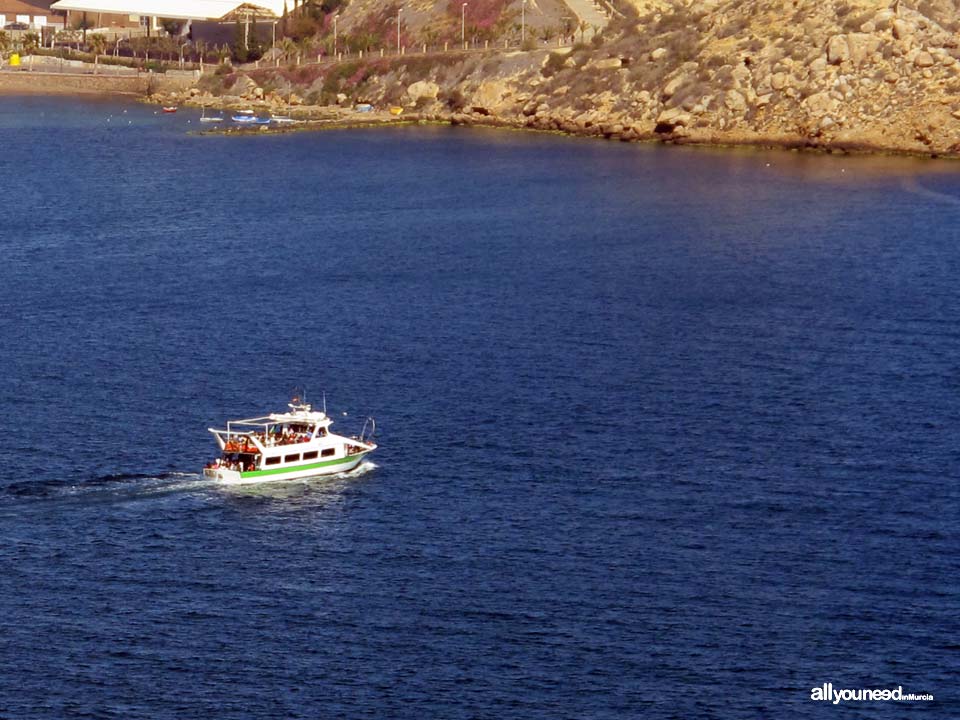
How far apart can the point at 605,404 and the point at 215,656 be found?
137 feet

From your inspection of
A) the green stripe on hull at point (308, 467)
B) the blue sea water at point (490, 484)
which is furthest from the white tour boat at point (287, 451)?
the blue sea water at point (490, 484)

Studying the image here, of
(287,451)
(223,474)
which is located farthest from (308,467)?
(223,474)

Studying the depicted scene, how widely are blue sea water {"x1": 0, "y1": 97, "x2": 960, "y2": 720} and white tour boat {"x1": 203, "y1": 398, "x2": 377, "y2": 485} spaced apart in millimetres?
1150

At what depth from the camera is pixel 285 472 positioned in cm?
10356

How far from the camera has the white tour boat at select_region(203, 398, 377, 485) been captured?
102 m

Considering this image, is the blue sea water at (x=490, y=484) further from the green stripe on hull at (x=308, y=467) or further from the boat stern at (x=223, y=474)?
the green stripe on hull at (x=308, y=467)

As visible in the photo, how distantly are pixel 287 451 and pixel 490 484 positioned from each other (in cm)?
1248

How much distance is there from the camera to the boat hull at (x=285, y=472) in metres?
101

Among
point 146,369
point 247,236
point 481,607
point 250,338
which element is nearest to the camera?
point 481,607

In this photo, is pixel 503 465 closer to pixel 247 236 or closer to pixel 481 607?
pixel 481 607

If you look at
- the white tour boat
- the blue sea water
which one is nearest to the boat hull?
the white tour boat

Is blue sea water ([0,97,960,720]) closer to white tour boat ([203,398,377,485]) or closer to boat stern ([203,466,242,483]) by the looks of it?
boat stern ([203,466,242,483])

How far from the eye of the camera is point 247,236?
174 m

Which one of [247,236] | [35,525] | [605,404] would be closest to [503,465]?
[605,404]
